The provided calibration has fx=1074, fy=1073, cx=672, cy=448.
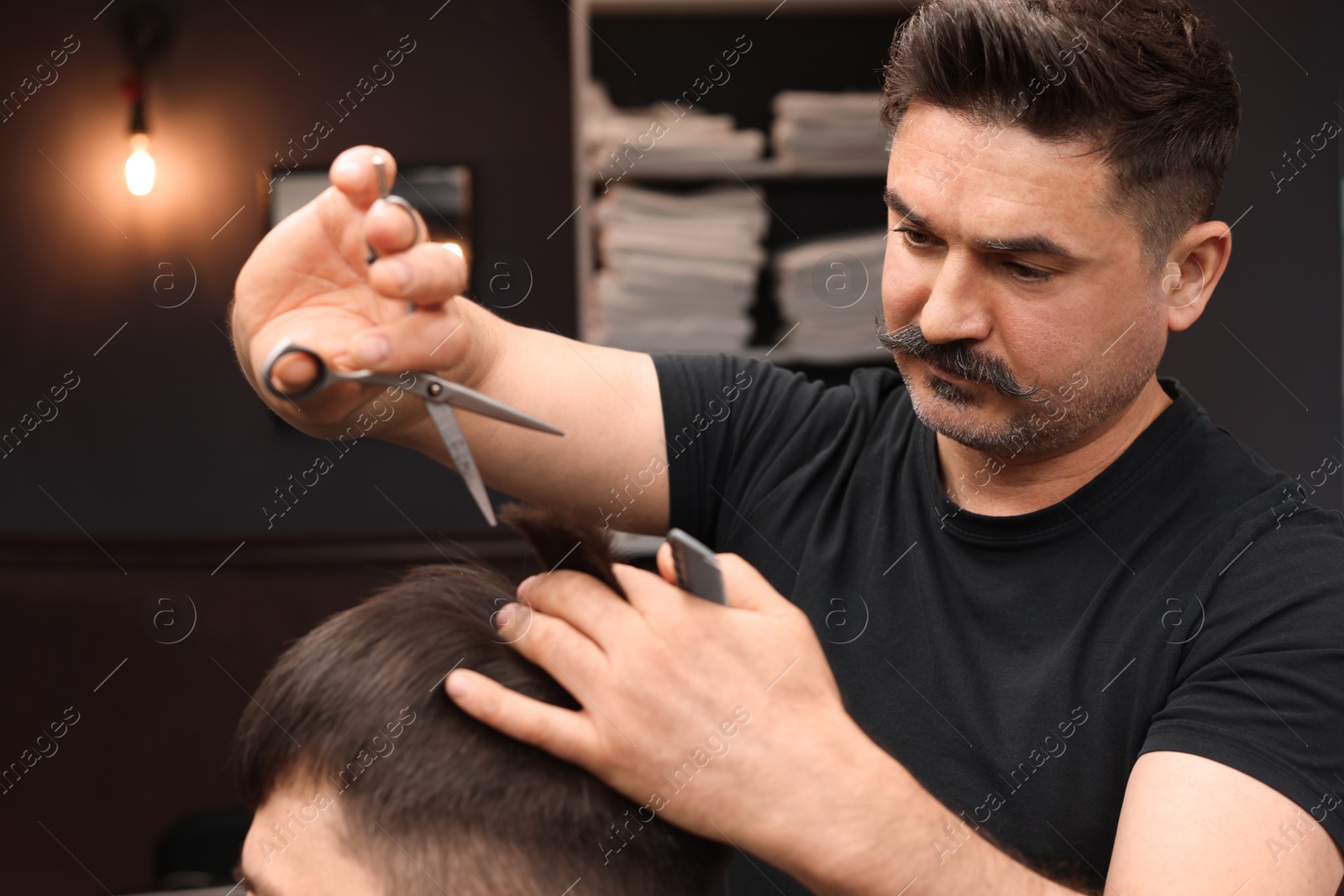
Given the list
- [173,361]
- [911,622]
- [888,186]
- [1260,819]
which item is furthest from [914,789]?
[173,361]

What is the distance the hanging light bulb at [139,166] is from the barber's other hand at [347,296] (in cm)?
303

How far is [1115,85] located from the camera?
140cm

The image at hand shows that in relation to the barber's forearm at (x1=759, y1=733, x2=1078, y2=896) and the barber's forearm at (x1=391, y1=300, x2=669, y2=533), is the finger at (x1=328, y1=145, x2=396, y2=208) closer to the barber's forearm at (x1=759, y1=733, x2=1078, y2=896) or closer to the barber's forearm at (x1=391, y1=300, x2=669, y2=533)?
the barber's forearm at (x1=391, y1=300, x2=669, y2=533)

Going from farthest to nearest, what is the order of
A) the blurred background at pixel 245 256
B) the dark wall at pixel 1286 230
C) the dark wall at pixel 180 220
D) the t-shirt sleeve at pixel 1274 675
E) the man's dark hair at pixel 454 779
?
the dark wall at pixel 180 220
the blurred background at pixel 245 256
the dark wall at pixel 1286 230
the t-shirt sleeve at pixel 1274 675
the man's dark hair at pixel 454 779

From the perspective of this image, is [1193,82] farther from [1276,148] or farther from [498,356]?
[1276,148]

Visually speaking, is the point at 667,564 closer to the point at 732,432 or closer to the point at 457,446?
the point at 457,446

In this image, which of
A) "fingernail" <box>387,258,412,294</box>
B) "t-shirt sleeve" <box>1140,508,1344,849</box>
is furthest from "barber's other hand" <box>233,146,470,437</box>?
"t-shirt sleeve" <box>1140,508,1344,849</box>

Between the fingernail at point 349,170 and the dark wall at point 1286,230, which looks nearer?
the fingernail at point 349,170

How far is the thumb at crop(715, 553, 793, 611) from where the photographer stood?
3.26ft

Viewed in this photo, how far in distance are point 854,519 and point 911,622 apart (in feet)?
0.64

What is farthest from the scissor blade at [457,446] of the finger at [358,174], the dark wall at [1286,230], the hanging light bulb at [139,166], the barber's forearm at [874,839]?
the hanging light bulb at [139,166]

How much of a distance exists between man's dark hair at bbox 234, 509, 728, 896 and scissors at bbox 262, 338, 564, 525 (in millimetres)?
87

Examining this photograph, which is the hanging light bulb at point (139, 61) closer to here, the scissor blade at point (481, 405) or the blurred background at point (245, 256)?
the blurred background at point (245, 256)

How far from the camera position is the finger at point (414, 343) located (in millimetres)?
1050
